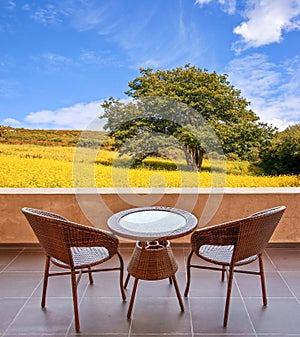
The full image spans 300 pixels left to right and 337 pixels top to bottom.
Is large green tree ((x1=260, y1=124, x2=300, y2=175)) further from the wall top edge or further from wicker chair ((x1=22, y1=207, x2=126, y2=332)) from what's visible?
wicker chair ((x1=22, y1=207, x2=126, y2=332))

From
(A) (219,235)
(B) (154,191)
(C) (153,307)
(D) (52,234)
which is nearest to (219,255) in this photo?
(A) (219,235)

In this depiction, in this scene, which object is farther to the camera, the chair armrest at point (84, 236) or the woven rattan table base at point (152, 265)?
the woven rattan table base at point (152, 265)

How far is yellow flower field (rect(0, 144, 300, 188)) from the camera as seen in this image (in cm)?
412

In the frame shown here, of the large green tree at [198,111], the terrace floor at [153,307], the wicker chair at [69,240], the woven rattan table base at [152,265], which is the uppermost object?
the large green tree at [198,111]

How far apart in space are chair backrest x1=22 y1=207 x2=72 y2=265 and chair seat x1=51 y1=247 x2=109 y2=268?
7cm

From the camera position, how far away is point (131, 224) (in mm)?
2170

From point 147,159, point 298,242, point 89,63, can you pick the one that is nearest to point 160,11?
point 89,63

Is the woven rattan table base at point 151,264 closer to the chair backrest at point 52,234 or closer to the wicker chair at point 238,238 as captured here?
the wicker chair at point 238,238

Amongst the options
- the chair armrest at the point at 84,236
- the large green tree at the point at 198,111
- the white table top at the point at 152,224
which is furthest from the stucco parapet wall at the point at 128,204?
the large green tree at the point at 198,111

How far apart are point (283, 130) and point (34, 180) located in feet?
13.3

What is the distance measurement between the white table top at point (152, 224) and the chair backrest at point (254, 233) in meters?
0.33

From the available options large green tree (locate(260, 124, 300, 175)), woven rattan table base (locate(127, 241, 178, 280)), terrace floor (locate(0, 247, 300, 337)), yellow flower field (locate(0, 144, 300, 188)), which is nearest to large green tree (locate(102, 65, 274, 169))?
large green tree (locate(260, 124, 300, 175))

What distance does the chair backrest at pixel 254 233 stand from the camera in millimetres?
1791

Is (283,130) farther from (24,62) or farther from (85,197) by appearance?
(24,62)
